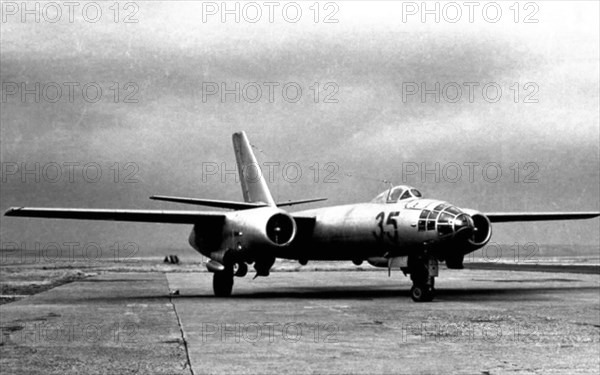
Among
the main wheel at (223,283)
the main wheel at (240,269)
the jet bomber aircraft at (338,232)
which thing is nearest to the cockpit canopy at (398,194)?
the jet bomber aircraft at (338,232)

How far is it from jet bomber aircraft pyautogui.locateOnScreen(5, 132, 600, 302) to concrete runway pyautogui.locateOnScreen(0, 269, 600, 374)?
4.79ft

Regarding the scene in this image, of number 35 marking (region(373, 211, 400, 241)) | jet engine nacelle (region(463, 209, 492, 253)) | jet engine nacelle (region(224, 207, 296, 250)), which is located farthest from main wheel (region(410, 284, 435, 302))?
jet engine nacelle (region(224, 207, 296, 250))

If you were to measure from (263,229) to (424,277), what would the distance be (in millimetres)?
4194

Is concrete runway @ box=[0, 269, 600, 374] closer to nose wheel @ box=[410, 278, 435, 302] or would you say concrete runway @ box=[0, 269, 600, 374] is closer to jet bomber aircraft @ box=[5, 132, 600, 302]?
nose wheel @ box=[410, 278, 435, 302]

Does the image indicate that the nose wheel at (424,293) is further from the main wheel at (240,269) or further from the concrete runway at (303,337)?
the main wheel at (240,269)

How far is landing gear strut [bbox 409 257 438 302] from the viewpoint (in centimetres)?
1850

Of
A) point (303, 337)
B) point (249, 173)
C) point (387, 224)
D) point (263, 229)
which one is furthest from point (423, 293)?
point (249, 173)

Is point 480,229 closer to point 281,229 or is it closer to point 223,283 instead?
point 281,229

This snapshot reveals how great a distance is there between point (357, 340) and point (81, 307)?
849 cm

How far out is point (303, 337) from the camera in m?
11.0

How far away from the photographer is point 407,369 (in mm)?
8133

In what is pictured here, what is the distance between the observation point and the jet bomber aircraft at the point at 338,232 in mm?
18578

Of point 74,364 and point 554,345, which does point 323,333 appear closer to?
point 554,345

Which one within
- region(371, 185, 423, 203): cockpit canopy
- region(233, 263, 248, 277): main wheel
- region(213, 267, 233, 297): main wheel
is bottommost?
region(213, 267, 233, 297): main wheel
